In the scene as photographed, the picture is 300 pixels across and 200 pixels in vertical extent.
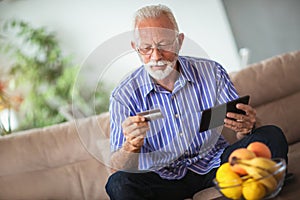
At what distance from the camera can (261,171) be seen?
117 centimetres

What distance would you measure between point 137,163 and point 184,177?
181 mm

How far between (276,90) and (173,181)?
808 millimetres

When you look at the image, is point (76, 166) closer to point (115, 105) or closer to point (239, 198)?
point (115, 105)

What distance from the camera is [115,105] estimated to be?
1.80 metres

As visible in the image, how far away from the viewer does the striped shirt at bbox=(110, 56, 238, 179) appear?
70.1 inches

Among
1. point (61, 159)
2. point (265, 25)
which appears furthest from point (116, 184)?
point (265, 25)

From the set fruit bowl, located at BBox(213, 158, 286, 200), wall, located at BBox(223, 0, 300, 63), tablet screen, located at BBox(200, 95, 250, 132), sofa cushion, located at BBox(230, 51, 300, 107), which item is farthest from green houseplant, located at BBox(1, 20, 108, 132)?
fruit bowl, located at BBox(213, 158, 286, 200)

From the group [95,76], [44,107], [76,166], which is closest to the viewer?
[95,76]

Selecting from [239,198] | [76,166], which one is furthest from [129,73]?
[239,198]

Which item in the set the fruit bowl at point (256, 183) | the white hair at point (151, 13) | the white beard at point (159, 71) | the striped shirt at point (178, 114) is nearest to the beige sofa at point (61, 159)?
the striped shirt at point (178, 114)

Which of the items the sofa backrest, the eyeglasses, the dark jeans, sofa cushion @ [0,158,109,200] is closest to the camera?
the dark jeans

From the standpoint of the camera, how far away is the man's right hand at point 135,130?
1600mm

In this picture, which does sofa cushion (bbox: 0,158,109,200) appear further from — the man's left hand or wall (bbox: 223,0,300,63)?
wall (bbox: 223,0,300,63)

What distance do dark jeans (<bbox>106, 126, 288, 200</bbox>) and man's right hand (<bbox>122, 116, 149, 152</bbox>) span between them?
11cm
